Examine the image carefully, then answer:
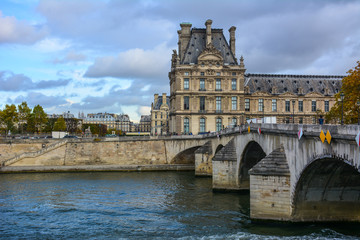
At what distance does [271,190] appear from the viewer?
26.7m

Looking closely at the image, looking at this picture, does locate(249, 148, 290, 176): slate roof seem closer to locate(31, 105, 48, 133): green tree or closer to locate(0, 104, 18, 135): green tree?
locate(0, 104, 18, 135): green tree

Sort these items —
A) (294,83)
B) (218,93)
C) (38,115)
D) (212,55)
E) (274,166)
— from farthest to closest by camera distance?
(38,115) → (294,83) → (218,93) → (212,55) → (274,166)

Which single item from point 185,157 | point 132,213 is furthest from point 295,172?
point 185,157

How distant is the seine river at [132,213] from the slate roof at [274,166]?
11.2 feet

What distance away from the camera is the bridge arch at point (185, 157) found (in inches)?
2643

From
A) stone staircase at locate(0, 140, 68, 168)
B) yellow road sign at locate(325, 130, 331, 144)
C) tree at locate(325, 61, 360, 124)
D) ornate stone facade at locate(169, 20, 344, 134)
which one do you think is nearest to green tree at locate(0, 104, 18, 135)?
stone staircase at locate(0, 140, 68, 168)

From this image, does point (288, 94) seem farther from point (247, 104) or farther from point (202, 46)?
point (202, 46)

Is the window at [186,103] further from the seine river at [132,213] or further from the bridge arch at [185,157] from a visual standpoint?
the seine river at [132,213]

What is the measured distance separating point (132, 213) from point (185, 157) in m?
Answer: 36.5

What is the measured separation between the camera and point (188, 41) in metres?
80.2

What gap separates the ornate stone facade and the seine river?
28.6 m

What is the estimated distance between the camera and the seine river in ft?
83.4

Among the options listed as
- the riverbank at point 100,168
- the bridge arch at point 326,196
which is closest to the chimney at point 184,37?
the riverbank at point 100,168

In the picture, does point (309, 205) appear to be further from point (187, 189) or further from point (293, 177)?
point (187, 189)
